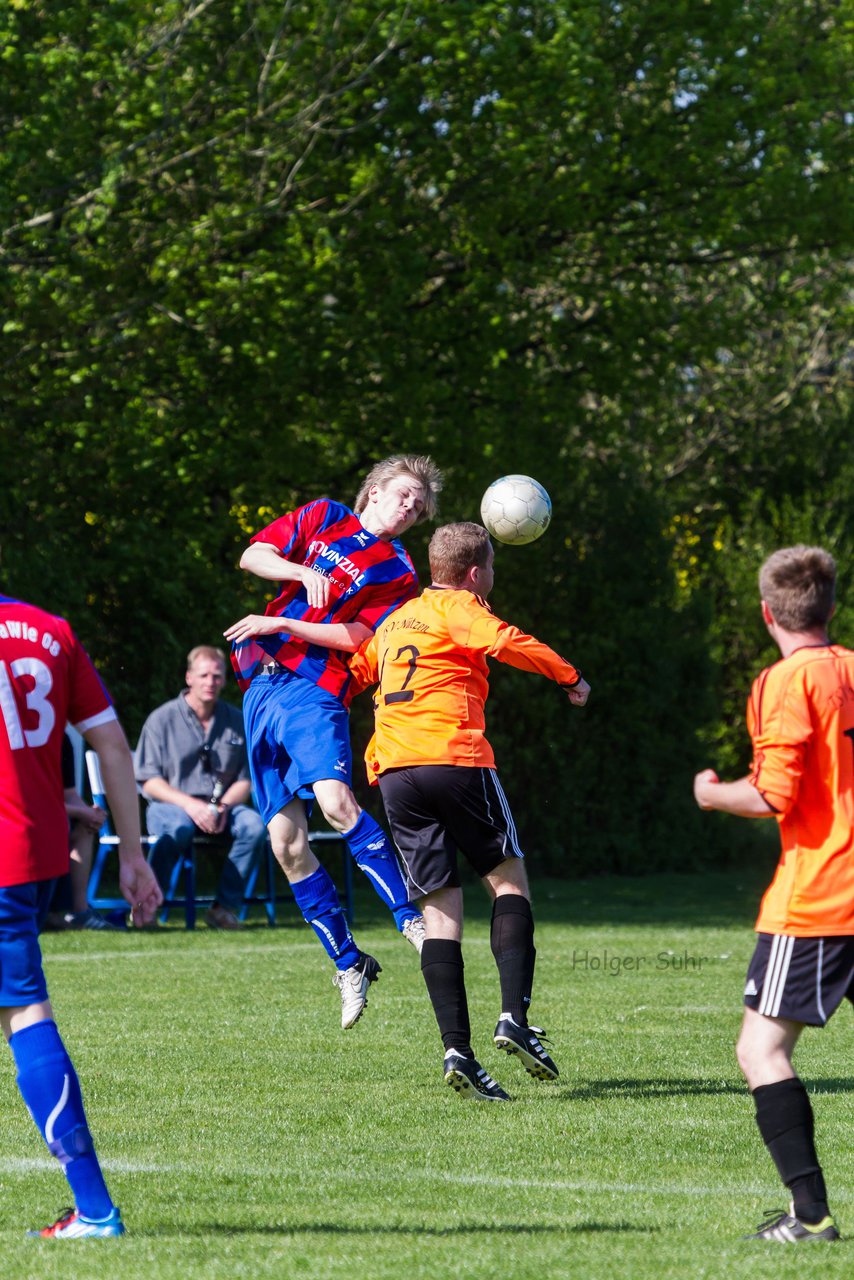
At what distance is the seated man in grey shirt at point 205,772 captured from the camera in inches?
508

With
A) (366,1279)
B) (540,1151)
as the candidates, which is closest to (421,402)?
(540,1151)

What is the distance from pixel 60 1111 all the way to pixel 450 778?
8.56ft

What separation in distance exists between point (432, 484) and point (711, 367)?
763 inches

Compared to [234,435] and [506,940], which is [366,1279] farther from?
[234,435]

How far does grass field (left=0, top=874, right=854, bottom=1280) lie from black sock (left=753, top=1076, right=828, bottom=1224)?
0.46 ft

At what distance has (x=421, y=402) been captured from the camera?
19422mm

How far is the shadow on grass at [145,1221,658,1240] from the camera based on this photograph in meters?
4.27

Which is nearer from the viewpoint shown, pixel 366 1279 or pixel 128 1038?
pixel 366 1279

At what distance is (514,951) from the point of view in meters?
6.48

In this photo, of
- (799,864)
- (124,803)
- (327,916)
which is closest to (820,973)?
(799,864)

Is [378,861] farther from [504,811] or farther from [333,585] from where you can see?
[333,585]

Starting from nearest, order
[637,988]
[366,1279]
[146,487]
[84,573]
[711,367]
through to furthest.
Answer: [366,1279], [637,988], [84,573], [146,487], [711,367]

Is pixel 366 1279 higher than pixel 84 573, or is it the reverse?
pixel 84 573

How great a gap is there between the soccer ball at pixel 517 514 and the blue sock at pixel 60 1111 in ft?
16.0
